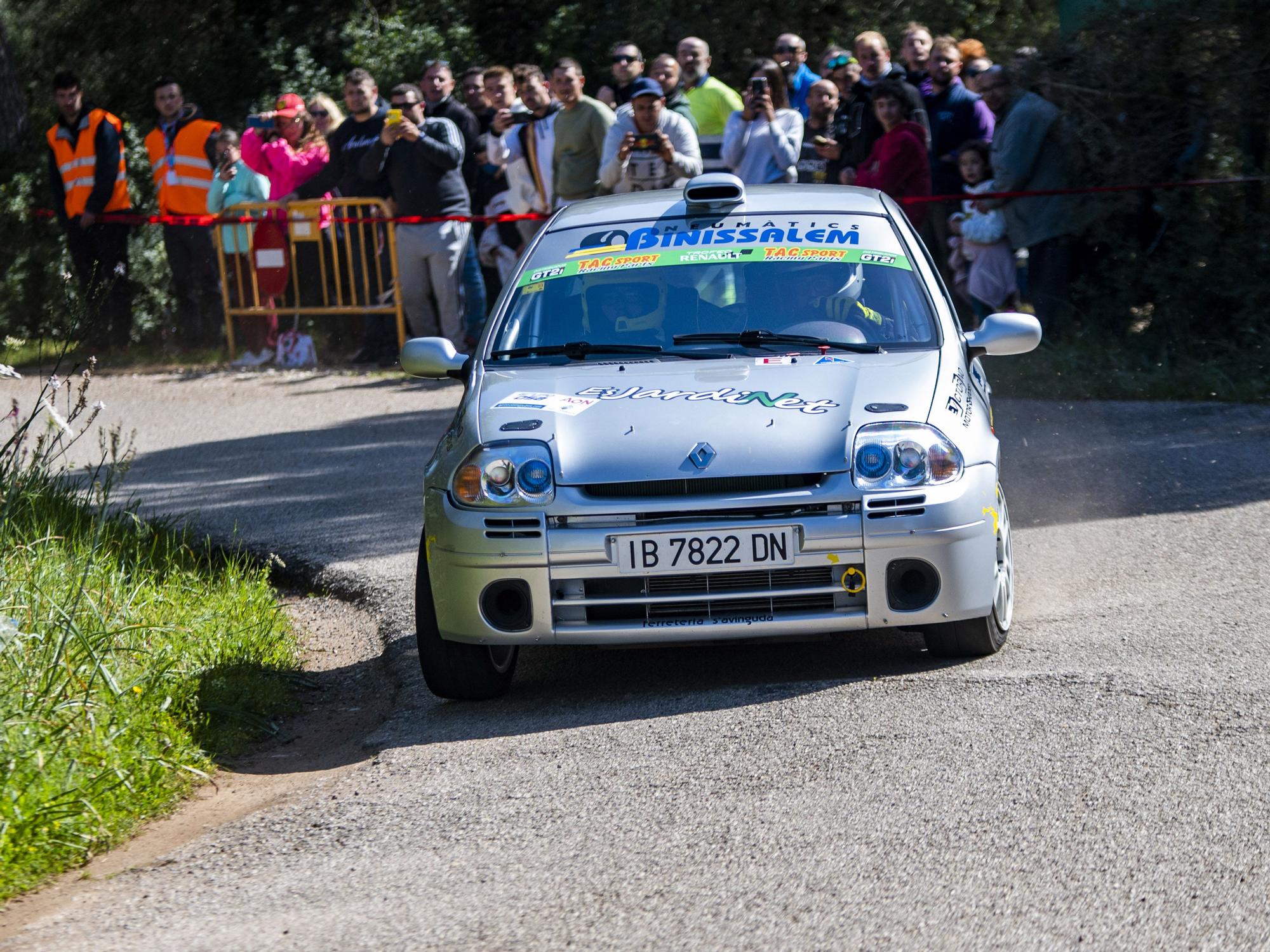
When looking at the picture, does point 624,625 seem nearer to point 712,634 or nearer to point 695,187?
point 712,634

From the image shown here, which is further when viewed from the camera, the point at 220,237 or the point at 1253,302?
the point at 220,237

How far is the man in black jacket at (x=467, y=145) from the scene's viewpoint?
15.1 meters

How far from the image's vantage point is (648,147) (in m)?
13.1

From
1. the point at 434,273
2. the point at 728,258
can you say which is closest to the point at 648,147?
the point at 434,273

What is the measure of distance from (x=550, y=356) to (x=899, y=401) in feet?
A: 4.86

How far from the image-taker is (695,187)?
7164 mm

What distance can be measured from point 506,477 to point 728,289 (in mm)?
1491

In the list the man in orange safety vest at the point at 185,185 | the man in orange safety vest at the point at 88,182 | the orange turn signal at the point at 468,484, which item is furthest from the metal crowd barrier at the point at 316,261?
the orange turn signal at the point at 468,484

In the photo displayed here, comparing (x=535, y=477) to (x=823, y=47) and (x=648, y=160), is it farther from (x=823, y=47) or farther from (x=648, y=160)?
(x=823, y=47)

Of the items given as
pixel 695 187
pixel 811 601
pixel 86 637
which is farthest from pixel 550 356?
pixel 86 637

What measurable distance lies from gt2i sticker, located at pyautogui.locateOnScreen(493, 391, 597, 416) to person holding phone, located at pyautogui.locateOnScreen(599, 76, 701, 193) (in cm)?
716

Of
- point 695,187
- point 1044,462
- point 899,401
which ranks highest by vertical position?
point 695,187

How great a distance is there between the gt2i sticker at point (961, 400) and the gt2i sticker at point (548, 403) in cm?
128

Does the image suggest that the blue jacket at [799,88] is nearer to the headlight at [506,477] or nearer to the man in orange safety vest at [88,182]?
the man in orange safety vest at [88,182]
